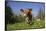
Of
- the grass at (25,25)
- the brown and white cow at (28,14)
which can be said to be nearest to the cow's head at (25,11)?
the brown and white cow at (28,14)

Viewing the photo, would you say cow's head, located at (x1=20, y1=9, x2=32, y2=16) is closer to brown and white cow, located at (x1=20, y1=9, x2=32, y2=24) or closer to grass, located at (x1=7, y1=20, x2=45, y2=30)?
brown and white cow, located at (x1=20, y1=9, x2=32, y2=24)

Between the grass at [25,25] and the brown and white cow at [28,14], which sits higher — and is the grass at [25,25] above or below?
below

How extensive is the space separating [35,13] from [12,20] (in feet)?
1.25

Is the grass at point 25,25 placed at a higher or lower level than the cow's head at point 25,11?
lower

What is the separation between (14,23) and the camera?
1493 millimetres

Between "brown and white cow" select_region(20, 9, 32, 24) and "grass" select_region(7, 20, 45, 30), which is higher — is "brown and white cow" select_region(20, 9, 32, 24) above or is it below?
above

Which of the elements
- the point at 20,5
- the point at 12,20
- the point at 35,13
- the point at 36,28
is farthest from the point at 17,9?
the point at 36,28

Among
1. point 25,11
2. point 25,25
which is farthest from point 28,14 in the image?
point 25,25

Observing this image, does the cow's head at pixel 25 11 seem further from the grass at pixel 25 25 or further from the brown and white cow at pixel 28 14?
the grass at pixel 25 25

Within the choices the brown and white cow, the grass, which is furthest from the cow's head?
the grass

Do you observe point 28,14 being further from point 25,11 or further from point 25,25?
point 25,25

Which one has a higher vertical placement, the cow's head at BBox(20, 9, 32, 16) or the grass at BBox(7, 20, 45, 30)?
the cow's head at BBox(20, 9, 32, 16)
